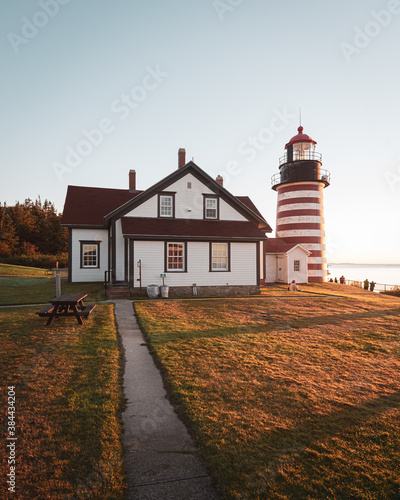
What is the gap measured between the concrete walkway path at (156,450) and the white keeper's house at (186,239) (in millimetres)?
11564

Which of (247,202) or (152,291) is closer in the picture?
(152,291)

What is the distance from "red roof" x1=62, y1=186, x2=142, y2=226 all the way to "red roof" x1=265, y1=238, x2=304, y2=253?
44.4 ft

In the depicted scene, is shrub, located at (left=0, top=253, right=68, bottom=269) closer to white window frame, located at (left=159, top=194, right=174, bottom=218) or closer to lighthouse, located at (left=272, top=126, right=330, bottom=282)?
white window frame, located at (left=159, top=194, right=174, bottom=218)

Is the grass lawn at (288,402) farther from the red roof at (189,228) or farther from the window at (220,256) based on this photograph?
the window at (220,256)

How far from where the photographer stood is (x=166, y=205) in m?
19.0

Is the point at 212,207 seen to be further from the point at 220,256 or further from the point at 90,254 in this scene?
the point at 90,254

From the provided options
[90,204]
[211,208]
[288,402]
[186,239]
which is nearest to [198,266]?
[186,239]

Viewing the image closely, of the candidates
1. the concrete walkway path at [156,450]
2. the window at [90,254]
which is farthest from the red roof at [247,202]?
the concrete walkway path at [156,450]

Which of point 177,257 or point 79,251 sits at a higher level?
A: point 79,251

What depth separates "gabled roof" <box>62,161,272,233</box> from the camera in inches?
729

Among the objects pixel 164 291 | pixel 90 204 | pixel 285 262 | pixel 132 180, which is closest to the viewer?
pixel 164 291

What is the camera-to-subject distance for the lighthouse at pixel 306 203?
28938 mm

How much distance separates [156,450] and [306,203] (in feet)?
94.2

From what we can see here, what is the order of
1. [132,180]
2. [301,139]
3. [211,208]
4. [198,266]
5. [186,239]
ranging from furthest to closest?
[301,139], [132,180], [211,208], [198,266], [186,239]
